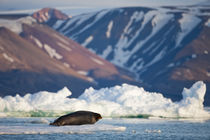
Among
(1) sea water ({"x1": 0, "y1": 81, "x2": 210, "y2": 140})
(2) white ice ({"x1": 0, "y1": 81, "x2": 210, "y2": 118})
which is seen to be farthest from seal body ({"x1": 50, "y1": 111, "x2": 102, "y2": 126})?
(2) white ice ({"x1": 0, "y1": 81, "x2": 210, "y2": 118})

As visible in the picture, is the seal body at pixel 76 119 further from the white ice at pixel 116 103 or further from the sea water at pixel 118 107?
the white ice at pixel 116 103

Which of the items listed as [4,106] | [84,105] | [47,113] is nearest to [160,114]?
[84,105]

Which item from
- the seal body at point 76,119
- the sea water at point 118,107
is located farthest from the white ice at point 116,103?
the seal body at point 76,119

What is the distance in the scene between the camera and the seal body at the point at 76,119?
60625 mm

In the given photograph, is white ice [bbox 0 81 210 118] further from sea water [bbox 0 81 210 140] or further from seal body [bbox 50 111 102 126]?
seal body [bbox 50 111 102 126]

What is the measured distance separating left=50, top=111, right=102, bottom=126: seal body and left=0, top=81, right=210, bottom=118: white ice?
2180 cm

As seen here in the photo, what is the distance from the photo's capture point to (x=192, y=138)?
5588cm

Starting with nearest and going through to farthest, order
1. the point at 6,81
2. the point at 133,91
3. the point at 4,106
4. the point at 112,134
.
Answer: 1. the point at 112,134
2. the point at 4,106
3. the point at 133,91
4. the point at 6,81

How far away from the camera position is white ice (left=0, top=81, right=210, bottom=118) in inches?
3347

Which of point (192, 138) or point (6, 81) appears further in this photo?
point (6, 81)

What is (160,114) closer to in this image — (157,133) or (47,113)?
(47,113)

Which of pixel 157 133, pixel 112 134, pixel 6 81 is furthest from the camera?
pixel 6 81

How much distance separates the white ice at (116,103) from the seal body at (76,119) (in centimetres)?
2180

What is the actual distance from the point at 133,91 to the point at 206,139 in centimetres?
3527
